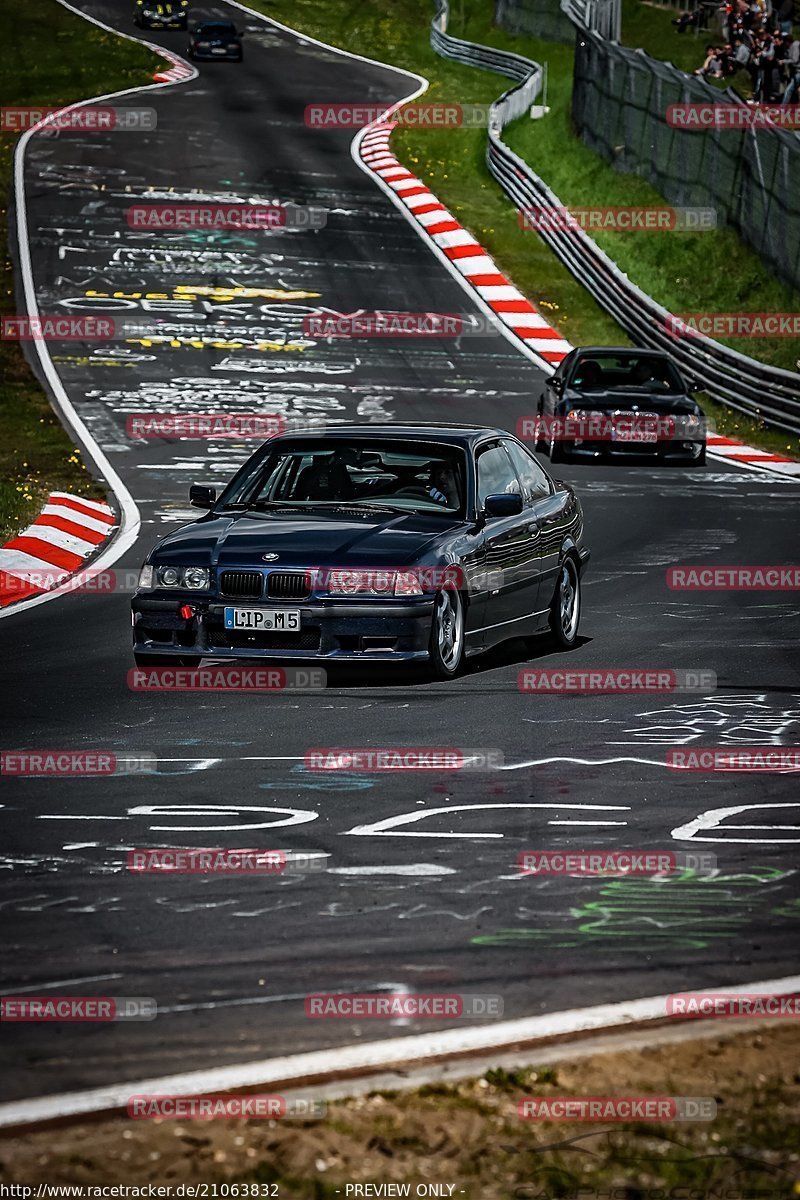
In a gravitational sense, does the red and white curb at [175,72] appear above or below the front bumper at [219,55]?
below

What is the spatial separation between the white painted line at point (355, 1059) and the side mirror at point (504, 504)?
593 centimetres

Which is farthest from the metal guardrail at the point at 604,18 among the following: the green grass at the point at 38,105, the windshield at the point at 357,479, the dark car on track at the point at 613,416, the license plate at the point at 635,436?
the windshield at the point at 357,479

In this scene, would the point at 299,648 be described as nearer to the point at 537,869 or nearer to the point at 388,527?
the point at 388,527

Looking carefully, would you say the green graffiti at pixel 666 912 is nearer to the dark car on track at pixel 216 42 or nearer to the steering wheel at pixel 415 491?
the steering wheel at pixel 415 491

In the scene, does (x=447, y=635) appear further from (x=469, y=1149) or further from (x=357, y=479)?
(x=469, y=1149)

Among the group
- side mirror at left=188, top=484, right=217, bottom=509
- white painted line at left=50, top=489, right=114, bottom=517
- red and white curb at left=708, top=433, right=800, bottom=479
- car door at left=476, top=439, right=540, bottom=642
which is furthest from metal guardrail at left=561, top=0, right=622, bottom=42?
side mirror at left=188, top=484, right=217, bottom=509

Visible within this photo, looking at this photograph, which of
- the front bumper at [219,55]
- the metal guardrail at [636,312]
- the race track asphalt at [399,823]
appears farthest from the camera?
the front bumper at [219,55]

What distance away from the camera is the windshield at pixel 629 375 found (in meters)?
24.3

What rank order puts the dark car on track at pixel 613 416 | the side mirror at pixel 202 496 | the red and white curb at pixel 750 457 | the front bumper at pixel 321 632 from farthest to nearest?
the red and white curb at pixel 750 457, the dark car on track at pixel 613 416, the side mirror at pixel 202 496, the front bumper at pixel 321 632

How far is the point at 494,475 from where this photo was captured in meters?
12.3

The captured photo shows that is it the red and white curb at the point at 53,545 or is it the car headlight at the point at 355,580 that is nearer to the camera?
the car headlight at the point at 355,580

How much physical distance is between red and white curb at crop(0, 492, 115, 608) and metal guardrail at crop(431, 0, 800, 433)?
29.1ft

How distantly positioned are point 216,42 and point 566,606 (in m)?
48.2

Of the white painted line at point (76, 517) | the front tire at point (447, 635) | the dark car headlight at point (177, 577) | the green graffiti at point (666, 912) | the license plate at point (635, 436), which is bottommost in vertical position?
the license plate at point (635, 436)
